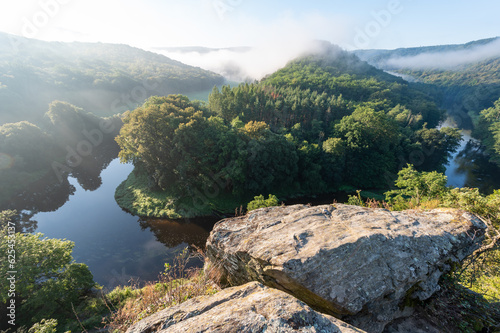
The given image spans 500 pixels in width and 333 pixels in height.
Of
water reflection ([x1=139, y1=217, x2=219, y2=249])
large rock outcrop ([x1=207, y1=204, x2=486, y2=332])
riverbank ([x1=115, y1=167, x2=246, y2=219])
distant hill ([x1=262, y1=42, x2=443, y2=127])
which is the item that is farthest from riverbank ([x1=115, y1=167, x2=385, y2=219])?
distant hill ([x1=262, y1=42, x2=443, y2=127])

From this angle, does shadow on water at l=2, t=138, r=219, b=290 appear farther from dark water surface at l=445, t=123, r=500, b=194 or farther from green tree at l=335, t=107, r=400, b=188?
dark water surface at l=445, t=123, r=500, b=194

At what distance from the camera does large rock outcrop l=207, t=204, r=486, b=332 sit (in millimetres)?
5609

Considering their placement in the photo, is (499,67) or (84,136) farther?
(499,67)

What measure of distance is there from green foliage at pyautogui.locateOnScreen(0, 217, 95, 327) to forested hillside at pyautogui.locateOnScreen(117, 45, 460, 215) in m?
15.7

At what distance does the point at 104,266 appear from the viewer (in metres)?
21.2

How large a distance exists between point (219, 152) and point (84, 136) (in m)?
44.2

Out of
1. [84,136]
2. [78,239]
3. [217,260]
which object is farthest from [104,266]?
[84,136]

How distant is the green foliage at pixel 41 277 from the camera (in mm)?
12133

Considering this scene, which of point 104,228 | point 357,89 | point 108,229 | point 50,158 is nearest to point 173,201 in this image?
point 108,229

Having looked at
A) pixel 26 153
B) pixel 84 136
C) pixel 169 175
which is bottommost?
pixel 169 175

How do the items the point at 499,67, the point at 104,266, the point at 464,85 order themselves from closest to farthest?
the point at 104,266
the point at 464,85
the point at 499,67

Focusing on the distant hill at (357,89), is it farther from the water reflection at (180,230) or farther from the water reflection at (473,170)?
the water reflection at (180,230)

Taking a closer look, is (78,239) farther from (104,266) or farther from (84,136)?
(84,136)

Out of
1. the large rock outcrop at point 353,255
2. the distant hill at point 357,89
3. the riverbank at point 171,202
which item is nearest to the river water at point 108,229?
the riverbank at point 171,202
